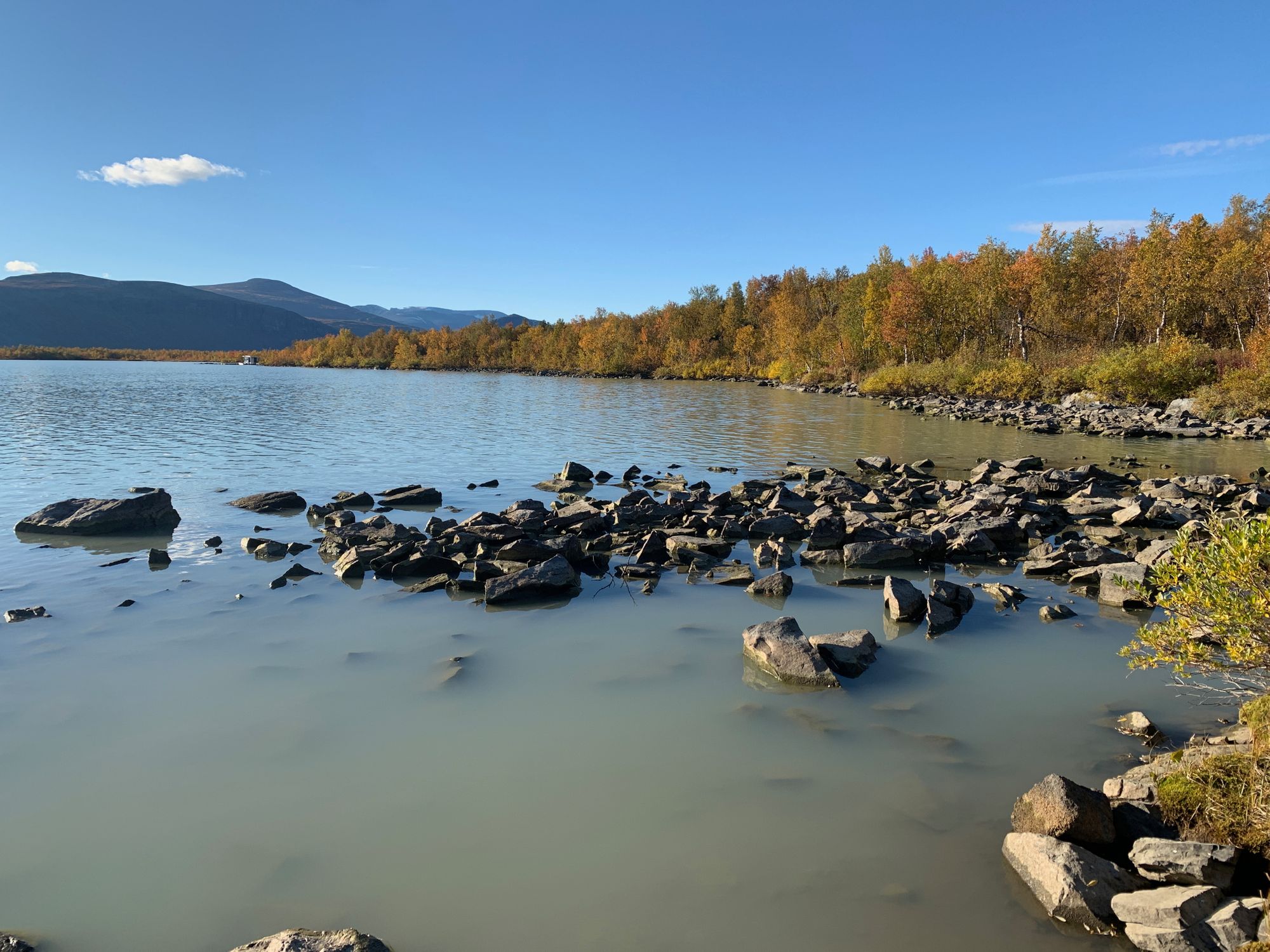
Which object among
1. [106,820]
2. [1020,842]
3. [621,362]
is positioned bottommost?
[106,820]

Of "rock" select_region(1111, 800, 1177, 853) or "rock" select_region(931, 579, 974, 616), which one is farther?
"rock" select_region(931, 579, 974, 616)

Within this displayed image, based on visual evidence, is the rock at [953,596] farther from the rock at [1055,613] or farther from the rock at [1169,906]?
the rock at [1169,906]

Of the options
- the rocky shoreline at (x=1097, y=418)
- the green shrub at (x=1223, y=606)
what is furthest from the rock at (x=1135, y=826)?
the rocky shoreline at (x=1097, y=418)

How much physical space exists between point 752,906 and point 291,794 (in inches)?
158

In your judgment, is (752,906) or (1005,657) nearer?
(752,906)

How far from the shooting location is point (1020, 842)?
527 cm

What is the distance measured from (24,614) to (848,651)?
37.6ft

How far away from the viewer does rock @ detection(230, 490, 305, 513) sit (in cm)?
1759

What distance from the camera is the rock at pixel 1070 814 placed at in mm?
5129

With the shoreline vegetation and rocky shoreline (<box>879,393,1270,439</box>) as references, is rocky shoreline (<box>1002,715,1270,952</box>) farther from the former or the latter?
the shoreline vegetation

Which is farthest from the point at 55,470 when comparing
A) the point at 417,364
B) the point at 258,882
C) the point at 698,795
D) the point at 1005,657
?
the point at 417,364

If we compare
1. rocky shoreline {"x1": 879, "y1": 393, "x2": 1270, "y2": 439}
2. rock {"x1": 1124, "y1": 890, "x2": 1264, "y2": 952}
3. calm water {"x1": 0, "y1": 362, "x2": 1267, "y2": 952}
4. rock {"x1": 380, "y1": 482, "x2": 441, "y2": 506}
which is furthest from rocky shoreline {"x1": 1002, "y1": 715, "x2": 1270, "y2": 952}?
rocky shoreline {"x1": 879, "y1": 393, "x2": 1270, "y2": 439}

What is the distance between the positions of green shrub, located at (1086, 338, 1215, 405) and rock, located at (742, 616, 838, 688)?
4672cm

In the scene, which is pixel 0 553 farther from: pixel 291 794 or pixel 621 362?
pixel 621 362
